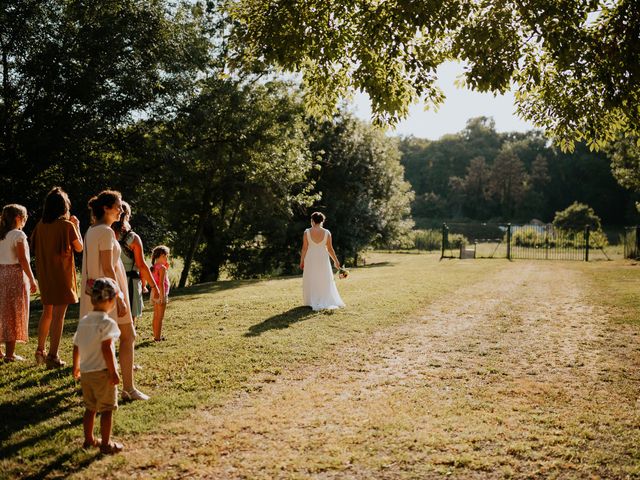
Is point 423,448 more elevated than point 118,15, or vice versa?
point 118,15

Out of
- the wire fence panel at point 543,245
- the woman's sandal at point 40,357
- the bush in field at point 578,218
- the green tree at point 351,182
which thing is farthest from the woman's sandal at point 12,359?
the bush in field at point 578,218

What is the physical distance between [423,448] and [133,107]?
14.8 m

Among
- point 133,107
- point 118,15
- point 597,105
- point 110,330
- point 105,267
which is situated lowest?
point 110,330

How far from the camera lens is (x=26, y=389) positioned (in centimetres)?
591

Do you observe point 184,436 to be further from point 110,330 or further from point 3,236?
point 3,236

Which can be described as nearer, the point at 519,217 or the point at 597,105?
the point at 597,105

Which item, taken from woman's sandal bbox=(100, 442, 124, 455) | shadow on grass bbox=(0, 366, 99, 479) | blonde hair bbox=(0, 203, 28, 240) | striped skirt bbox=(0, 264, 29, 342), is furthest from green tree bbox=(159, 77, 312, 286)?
woman's sandal bbox=(100, 442, 124, 455)

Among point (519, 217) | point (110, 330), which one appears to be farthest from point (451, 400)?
point (519, 217)

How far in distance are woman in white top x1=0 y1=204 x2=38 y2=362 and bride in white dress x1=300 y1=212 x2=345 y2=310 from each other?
5871 mm

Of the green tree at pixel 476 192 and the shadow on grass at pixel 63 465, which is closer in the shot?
the shadow on grass at pixel 63 465

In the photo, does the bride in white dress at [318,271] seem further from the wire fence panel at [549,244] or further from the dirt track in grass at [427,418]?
the wire fence panel at [549,244]

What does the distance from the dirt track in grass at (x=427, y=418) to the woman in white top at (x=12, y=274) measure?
343 centimetres

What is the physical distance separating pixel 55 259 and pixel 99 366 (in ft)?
8.88

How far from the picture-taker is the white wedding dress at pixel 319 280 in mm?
11703
